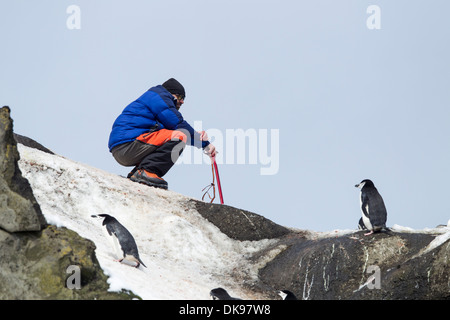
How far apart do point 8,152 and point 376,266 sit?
5.71 m

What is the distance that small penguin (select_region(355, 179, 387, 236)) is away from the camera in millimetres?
10625

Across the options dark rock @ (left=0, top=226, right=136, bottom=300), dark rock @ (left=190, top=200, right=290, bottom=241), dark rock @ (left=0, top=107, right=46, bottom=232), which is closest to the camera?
dark rock @ (left=0, top=226, right=136, bottom=300)

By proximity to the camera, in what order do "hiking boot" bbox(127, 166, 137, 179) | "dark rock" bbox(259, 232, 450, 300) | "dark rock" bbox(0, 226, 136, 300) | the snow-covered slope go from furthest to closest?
"hiking boot" bbox(127, 166, 137, 179) → the snow-covered slope → "dark rock" bbox(259, 232, 450, 300) → "dark rock" bbox(0, 226, 136, 300)

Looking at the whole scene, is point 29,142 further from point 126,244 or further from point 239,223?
point 126,244

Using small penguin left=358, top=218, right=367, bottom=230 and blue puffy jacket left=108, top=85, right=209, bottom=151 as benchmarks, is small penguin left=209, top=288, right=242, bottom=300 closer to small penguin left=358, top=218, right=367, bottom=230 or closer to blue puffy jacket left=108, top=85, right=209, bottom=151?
small penguin left=358, top=218, right=367, bottom=230

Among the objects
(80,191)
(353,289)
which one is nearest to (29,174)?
(80,191)

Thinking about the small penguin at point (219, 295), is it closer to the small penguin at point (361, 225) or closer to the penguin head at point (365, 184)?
the small penguin at point (361, 225)

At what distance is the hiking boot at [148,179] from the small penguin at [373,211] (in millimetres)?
4409

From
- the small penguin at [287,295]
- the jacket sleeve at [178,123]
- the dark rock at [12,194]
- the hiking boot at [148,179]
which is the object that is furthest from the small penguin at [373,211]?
the dark rock at [12,194]

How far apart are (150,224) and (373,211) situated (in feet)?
12.5

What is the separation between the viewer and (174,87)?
45.1ft

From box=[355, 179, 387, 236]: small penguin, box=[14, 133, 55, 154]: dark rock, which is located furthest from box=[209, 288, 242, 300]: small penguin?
box=[14, 133, 55, 154]: dark rock

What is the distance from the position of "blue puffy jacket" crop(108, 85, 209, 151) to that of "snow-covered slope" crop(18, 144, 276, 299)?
3.56 ft
